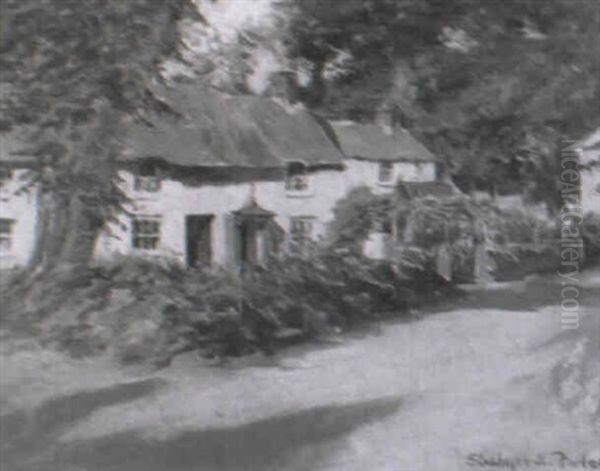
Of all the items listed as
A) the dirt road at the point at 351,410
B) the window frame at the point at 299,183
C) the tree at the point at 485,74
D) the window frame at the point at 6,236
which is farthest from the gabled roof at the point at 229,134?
the dirt road at the point at 351,410

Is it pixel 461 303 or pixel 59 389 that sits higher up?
pixel 461 303

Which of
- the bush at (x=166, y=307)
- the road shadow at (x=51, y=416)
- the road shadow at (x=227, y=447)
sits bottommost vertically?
the road shadow at (x=227, y=447)

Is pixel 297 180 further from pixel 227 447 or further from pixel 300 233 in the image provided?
pixel 227 447

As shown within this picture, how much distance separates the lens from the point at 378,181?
162 centimetres

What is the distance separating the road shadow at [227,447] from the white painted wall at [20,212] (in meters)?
0.33

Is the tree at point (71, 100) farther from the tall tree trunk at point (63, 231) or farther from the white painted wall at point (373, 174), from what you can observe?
the white painted wall at point (373, 174)

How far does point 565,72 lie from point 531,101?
0.28 ft

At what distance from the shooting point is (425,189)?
1675 millimetres

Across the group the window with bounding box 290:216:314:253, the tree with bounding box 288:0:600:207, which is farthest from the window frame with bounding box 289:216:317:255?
the tree with bounding box 288:0:600:207

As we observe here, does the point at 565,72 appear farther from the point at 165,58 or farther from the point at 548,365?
the point at 165,58

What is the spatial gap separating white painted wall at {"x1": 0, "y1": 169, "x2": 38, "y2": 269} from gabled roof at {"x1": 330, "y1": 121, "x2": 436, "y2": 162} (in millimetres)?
553

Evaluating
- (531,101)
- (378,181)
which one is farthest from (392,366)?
(531,101)

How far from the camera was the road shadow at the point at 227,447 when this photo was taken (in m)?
1.44
